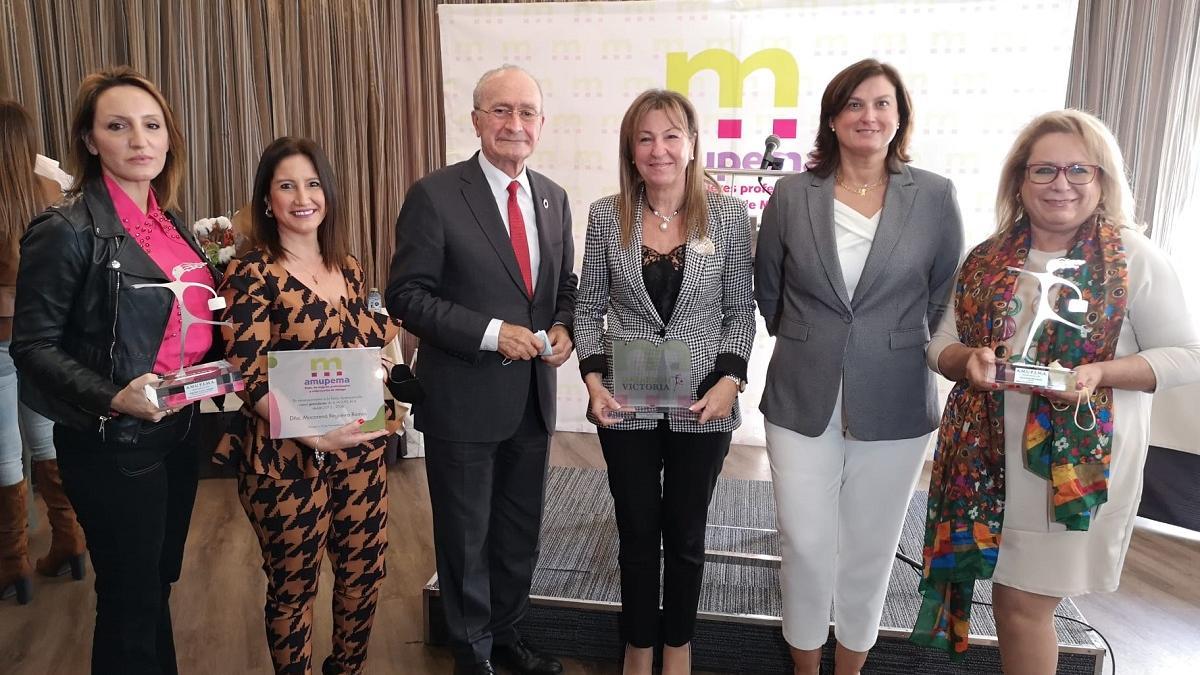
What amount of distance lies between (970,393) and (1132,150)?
3223 mm

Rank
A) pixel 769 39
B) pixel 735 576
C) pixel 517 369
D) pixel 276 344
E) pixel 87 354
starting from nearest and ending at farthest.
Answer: pixel 87 354 < pixel 276 344 < pixel 517 369 < pixel 735 576 < pixel 769 39

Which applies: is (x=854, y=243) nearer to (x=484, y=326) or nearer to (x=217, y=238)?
(x=484, y=326)

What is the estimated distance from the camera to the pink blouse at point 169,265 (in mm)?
1716

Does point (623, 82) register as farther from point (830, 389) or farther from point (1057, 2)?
point (830, 389)

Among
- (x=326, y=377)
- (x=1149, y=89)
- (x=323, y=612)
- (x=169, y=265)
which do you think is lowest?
(x=323, y=612)

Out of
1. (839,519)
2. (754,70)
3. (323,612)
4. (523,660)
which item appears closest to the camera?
(839,519)

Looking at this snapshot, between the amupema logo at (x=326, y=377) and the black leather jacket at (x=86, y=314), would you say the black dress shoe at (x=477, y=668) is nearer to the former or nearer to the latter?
the amupema logo at (x=326, y=377)

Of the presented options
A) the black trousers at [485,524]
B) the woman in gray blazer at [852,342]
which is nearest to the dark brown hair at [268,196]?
the black trousers at [485,524]

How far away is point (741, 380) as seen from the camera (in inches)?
78.7

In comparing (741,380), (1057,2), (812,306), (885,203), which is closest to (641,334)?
(741,380)

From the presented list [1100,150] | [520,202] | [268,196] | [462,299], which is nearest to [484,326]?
[462,299]

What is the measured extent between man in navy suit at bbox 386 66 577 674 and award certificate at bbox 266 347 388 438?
0.90 ft

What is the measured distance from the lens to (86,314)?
165 cm

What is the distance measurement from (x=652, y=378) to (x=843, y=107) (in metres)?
0.83
